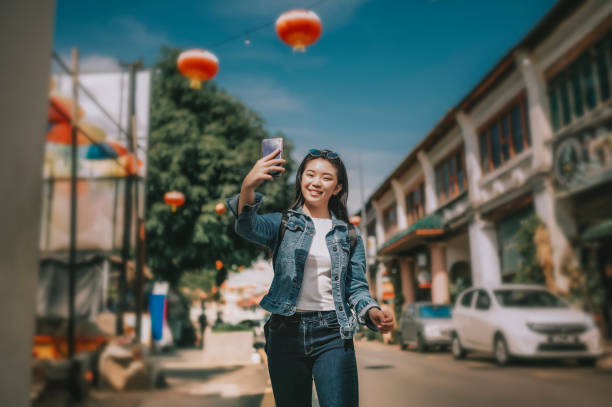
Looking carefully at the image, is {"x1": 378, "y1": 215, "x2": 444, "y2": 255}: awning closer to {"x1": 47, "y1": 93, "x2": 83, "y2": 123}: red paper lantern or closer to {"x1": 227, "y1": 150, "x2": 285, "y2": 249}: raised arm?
{"x1": 47, "y1": 93, "x2": 83, "y2": 123}: red paper lantern

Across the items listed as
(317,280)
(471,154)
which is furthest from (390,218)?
(317,280)

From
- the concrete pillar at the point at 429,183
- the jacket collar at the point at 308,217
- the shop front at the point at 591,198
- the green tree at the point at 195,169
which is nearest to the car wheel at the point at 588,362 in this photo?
the shop front at the point at 591,198

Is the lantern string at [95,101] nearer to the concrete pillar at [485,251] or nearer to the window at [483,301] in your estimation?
the window at [483,301]

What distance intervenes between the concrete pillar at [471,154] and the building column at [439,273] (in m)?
3.86

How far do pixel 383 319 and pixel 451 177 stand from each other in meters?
14.6

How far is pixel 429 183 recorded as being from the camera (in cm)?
1753

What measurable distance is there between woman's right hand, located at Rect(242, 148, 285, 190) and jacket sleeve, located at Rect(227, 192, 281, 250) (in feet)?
0.29

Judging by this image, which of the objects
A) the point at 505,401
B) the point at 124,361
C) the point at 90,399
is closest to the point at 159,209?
the point at 124,361

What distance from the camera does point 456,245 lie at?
17.0 m

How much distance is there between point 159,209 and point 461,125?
862 cm

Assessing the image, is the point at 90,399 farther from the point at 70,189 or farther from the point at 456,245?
the point at 456,245

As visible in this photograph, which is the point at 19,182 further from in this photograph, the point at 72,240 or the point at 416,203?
the point at 416,203

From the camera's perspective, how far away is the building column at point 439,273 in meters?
17.0

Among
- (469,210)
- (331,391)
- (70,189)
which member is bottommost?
(331,391)
